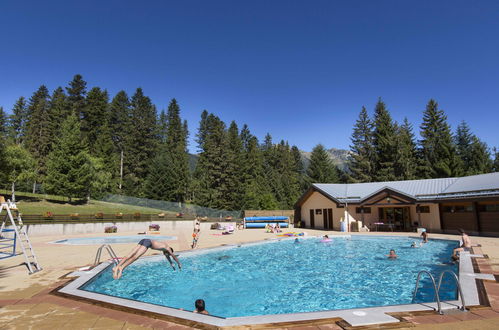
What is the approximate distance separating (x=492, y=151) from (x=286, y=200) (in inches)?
1515

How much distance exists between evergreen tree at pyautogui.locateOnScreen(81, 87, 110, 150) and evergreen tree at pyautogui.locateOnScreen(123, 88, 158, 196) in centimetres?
599

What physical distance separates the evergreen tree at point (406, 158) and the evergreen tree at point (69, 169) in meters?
48.3

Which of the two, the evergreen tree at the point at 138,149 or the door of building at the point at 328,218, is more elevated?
the evergreen tree at the point at 138,149

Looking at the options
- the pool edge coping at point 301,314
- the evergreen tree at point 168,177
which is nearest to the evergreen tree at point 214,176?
the evergreen tree at point 168,177

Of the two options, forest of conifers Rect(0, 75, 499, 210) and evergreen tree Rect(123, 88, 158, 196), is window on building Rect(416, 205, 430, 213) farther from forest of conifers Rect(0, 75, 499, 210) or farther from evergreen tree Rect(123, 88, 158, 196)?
evergreen tree Rect(123, 88, 158, 196)

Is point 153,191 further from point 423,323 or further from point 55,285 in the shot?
point 423,323

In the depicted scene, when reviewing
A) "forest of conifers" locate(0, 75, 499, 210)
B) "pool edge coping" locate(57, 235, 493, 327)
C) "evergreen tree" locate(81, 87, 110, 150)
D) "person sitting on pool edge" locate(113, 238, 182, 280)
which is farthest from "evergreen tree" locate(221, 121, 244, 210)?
"pool edge coping" locate(57, 235, 493, 327)

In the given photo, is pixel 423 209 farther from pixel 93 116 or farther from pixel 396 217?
pixel 93 116

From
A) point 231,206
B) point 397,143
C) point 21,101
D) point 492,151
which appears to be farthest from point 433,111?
point 21,101

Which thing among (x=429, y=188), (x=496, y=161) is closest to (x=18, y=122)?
(x=429, y=188)

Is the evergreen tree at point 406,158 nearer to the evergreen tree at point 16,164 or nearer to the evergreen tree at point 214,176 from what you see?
the evergreen tree at point 214,176

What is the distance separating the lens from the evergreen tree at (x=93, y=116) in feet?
182

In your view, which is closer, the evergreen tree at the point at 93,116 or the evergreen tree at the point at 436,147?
the evergreen tree at the point at 436,147

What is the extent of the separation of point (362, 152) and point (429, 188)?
2772cm
